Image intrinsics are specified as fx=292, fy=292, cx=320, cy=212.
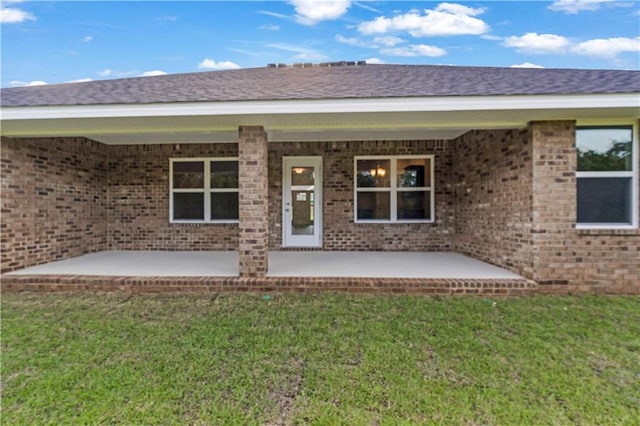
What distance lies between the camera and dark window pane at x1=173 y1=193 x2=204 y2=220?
745 centimetres

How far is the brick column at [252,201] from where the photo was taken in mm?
4566

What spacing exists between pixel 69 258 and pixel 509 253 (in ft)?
28.2

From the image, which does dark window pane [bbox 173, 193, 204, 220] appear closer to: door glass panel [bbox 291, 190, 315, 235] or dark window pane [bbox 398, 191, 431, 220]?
door glass panel [bbox 291, 190, 315, 235]

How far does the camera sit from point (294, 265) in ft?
17.7

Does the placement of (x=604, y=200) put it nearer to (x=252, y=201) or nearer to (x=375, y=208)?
(x=375, y=208)

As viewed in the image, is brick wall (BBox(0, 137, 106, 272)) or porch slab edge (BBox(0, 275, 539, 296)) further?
brick wall (BBox(0, 137, 106, 272))

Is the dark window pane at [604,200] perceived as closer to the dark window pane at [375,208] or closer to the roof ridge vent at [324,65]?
the dark window pane at [375,208]

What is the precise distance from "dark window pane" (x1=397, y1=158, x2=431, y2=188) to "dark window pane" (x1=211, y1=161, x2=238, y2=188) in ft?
13.5

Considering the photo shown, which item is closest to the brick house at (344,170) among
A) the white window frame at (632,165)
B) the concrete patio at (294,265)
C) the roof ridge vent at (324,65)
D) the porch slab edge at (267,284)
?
the white window frame at (632,165)

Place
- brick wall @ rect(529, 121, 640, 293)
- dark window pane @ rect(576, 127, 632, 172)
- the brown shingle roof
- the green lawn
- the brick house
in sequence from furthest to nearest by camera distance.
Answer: dark window pane @ rect(576, 127, 632, 172)
brick wall @ rect(529, 121, 640, 293)
the brick house
the brown shingle roof
the green lawn

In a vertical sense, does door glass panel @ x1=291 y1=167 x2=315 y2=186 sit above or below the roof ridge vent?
below

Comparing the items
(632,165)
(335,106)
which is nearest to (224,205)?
(335,106)

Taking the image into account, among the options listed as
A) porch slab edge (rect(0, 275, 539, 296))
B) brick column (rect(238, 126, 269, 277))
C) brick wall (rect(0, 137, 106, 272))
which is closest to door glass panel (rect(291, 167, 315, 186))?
brick column (rect(238, 126, 269, 277))

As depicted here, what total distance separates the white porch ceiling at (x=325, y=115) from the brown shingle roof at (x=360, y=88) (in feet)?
0.35
